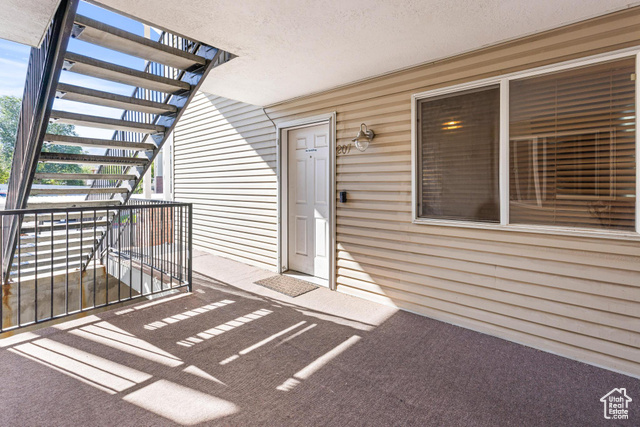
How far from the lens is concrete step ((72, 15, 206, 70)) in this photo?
2.27 m

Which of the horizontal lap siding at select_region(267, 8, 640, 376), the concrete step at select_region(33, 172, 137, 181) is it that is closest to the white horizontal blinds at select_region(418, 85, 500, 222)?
the horizontal lap siding at select_region(267, 8, 640, 376)

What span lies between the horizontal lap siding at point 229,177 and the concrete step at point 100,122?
72.3 inches

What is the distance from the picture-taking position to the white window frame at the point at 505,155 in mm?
2180

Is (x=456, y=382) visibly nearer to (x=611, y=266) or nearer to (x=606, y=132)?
(x=611, y=266)

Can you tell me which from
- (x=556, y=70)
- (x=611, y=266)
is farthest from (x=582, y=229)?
(x=556, y=70)

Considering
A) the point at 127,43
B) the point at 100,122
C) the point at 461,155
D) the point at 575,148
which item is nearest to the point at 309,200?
the point at 461,155

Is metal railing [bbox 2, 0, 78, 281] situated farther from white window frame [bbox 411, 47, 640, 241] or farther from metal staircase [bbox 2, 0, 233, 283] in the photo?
white window frame [bbox 411, 47, 640, 241]

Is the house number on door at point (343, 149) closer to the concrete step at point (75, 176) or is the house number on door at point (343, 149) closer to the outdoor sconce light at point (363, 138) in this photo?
the outdoor sconce light at point (363, 138)

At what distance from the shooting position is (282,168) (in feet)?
15.3

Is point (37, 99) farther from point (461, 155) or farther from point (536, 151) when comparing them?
point (536, 151)

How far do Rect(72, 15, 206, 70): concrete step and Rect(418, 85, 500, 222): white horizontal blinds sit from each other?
7.53 ft

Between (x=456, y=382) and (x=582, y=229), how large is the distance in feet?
4.90

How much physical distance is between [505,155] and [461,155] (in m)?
0.38

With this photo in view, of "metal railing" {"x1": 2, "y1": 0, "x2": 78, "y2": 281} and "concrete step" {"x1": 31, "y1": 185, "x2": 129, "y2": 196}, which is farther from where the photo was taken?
"concrete step" {"x1": 31, "y1": 185, "x2": 129, "y2": 196}
